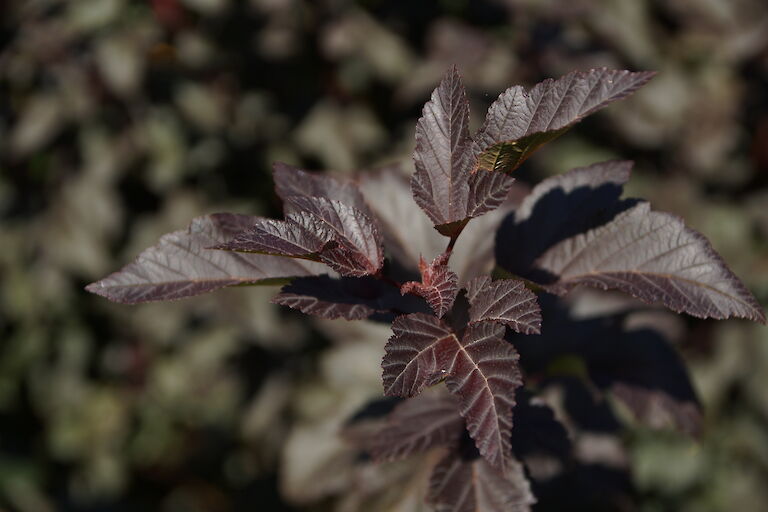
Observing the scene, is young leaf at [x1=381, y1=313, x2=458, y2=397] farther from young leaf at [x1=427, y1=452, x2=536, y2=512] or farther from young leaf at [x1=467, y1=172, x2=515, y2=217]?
young leaf at [x1=427, y1=452, x2=536, y2=512]

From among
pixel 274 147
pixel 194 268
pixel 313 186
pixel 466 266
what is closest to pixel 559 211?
pixel 466 266

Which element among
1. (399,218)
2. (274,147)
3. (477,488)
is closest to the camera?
(477,488)

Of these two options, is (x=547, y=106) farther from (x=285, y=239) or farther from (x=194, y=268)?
(x=194, y=268)

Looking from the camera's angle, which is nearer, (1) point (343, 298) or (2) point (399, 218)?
(1) point (343, 298)

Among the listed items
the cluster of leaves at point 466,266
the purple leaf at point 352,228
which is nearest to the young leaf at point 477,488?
the cluster of leaves at point 466,266

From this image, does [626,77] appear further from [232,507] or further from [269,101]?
[232,507]

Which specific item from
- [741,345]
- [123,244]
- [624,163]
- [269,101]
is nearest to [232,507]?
[123,244]
